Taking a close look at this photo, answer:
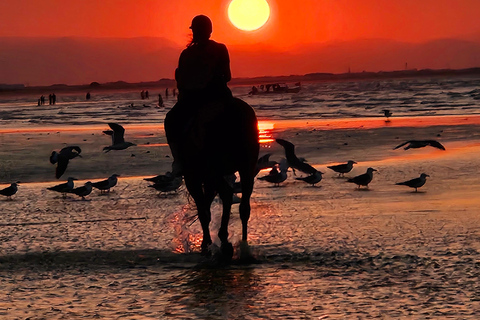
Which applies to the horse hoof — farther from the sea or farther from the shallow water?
the sea

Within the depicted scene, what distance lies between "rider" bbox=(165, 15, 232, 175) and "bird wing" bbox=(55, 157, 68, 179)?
8.70m

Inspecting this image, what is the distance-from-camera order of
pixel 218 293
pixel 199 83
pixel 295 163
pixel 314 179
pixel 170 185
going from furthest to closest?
pixel 295 163, pixel 314 179, pixel 170 185, pixel 199 83, pixel 218 293

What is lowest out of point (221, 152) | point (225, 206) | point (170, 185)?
point (170, 185)

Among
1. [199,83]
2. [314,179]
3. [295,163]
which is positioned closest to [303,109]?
[295,163]

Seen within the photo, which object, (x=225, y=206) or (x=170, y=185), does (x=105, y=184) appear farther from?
(x=225, y=206)

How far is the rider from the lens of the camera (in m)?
7.46

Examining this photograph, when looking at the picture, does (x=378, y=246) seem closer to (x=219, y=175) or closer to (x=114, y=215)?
(x=219, y=175)

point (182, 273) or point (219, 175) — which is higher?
point (219, 175)

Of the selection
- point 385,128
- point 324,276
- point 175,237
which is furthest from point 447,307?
point 385,128

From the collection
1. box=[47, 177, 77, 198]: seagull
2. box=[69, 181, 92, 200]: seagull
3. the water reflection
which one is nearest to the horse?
the water reflection

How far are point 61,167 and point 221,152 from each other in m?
9.31

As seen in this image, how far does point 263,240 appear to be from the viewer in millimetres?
8367

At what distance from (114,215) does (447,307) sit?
5825 mm

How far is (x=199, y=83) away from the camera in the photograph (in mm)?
7566
